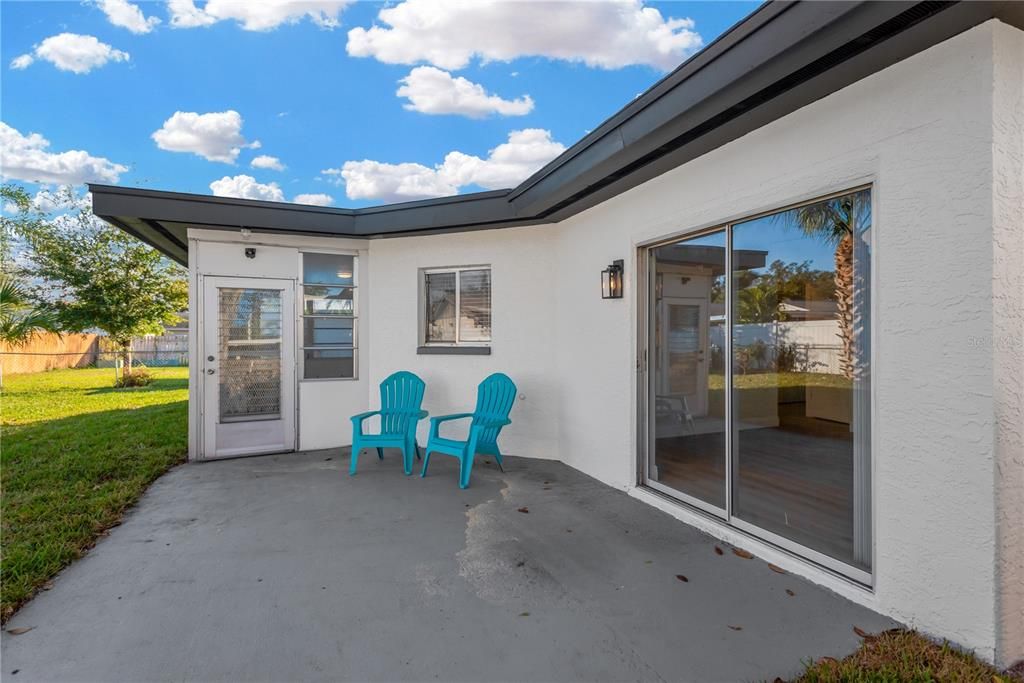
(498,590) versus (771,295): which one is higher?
(771,295)

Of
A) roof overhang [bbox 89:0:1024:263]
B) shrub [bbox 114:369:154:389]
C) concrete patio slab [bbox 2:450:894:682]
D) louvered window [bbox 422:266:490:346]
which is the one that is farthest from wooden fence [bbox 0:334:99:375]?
concrete patio slab [bbox 2:450:894:682]

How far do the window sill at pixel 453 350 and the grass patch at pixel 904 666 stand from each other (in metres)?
4.03

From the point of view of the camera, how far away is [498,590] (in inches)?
99.1

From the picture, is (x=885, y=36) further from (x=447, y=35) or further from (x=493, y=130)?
(x=493, y=130)

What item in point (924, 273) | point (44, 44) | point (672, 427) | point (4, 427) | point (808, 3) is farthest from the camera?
point (44, 44)

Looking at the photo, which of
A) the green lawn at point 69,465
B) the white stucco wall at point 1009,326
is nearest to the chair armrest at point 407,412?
the green lawn at point 69,465

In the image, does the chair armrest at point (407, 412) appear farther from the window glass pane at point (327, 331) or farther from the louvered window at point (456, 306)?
the window glass pane at point (327, 331)

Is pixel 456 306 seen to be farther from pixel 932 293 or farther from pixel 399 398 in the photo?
pixel 932 293

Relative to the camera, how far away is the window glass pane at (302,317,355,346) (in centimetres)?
571

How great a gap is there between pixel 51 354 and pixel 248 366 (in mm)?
13362

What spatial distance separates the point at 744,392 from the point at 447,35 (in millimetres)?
5672

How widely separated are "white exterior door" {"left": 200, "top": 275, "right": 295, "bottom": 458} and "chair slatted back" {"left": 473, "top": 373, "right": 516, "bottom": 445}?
2257 millimetres

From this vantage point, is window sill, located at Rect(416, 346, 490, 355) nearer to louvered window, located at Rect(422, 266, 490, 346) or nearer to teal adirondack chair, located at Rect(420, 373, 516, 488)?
louvered window, located at Rect(422, 266, 490, 346)

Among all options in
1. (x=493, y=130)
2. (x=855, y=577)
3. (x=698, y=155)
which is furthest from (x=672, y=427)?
(x=493, y=130)
